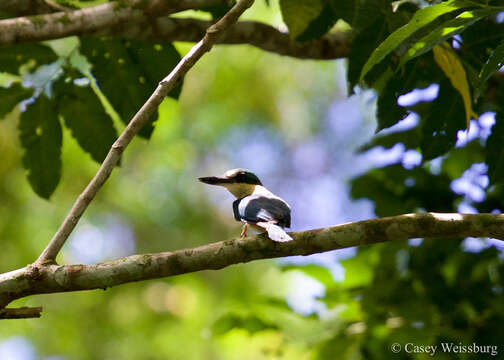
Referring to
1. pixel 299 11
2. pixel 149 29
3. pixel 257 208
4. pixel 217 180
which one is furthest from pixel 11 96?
pixel 299 11

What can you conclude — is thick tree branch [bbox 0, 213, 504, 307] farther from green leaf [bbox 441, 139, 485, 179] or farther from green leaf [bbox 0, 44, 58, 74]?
green leaf [bbox 441, 139, 485, 179]

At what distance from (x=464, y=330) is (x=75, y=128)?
8.88 feet

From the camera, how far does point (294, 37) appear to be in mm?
3576

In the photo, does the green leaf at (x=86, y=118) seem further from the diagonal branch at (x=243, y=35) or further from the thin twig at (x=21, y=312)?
the thin twig at (x=21, y=312)

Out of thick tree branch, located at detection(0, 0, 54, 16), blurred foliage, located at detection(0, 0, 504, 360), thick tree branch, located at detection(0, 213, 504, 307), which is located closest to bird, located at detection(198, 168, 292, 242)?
thick tree branch, located at detection(0, 213, 504, 307)

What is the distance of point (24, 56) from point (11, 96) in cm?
27

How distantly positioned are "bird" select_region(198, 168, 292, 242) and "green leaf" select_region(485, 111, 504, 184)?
110 cm

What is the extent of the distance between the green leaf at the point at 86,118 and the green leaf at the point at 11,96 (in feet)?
0.69

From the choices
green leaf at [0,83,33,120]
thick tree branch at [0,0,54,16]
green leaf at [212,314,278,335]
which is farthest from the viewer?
green leaf at [212,314,278,335]

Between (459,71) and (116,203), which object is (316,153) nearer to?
(116,203)

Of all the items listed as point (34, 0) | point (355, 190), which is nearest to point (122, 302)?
point (355, 190)

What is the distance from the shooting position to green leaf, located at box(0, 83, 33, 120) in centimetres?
400

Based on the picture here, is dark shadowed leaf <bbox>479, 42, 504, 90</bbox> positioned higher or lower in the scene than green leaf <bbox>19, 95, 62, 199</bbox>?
higher

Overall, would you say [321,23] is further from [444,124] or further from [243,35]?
[444,124]
